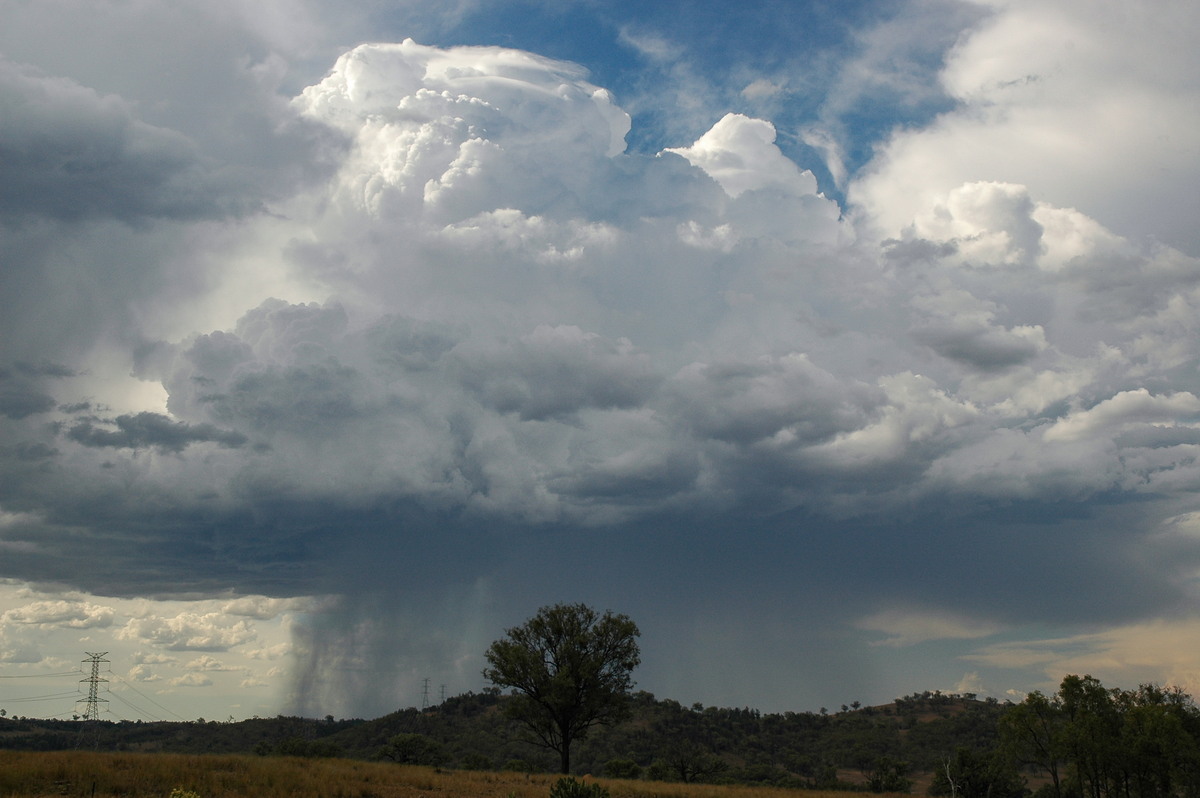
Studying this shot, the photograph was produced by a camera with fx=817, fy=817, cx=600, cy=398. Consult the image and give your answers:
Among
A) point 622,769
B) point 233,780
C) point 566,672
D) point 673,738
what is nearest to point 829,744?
point 673,738

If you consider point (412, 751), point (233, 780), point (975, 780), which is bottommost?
point (975, 780)

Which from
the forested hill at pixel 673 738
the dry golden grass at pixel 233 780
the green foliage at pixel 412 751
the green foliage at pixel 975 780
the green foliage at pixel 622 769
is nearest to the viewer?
the dry golden grass at pixel 233 780

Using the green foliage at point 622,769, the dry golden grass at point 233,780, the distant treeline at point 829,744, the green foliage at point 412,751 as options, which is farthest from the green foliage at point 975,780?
the green foliage at point 412,751

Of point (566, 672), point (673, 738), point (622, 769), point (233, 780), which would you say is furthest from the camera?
point (673, 738)

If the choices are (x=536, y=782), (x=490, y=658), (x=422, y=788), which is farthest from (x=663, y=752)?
(x=422, y=788)

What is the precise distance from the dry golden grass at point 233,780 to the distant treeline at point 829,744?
111 ft

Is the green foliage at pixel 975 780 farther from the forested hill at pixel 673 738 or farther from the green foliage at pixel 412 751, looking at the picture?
the green foliage at pixel 412 751

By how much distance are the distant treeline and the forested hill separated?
461mm

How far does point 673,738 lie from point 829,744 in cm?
3053

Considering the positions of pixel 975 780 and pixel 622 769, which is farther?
→ pixel 622 769

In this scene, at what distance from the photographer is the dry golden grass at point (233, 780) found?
2691 centimetres

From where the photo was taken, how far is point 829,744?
153500 millimetres

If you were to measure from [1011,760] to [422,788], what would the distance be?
167ft

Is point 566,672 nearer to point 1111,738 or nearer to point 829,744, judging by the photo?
point 1111,738
